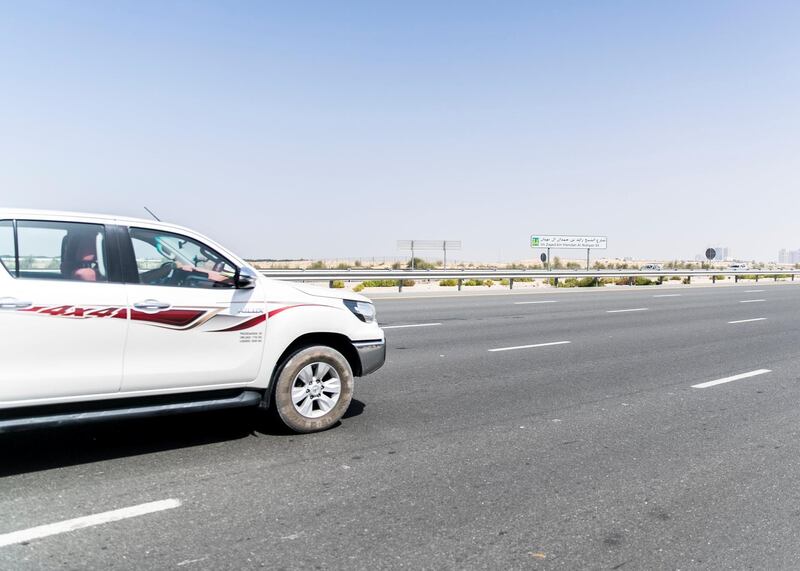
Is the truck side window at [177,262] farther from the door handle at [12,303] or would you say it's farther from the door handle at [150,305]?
the door handle at [12,303]

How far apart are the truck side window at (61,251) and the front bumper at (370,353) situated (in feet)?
A: 7.77

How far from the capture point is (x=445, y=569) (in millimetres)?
3656

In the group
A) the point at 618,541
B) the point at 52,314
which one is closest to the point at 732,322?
the point at 618,541

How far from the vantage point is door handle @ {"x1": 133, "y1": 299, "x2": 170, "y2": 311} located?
523 cm

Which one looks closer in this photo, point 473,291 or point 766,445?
point 766,445

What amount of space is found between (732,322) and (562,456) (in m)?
13.1

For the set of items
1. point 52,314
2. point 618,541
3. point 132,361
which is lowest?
point 618,541

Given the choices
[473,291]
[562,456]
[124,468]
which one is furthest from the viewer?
[473,291]

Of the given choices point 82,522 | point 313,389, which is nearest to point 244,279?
point 313,389

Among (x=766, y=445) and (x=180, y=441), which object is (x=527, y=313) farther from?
(x=180, y=441)

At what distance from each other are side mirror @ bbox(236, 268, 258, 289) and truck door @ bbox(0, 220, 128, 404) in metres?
0.92

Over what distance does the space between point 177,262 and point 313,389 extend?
1625 millimetres

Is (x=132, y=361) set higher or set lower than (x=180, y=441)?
higher

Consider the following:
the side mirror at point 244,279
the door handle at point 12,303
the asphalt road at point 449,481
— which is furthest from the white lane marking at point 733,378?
the door handle at point 12,303
